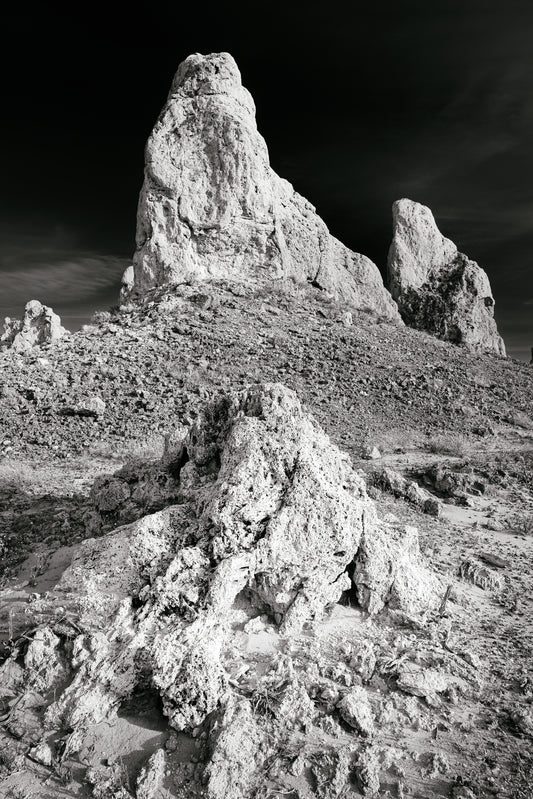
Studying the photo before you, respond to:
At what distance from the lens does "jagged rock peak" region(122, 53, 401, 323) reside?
19.5 meters

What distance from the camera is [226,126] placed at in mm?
19562

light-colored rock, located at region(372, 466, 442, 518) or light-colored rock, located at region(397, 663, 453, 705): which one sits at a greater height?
light-colored rock, located at region(372, 466, 442, 518)

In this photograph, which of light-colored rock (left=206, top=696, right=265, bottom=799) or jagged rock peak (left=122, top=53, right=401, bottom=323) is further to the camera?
jagged rock peak (left=122, top=53, right=401, bottom=323)

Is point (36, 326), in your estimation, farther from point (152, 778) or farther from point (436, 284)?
point (152, 778)

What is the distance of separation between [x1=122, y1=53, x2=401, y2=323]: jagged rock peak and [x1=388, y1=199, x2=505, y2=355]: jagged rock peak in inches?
502

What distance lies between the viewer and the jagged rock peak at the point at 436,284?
29.7 m

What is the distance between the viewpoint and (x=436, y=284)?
103ft

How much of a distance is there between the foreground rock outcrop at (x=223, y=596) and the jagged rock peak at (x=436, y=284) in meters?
27.8

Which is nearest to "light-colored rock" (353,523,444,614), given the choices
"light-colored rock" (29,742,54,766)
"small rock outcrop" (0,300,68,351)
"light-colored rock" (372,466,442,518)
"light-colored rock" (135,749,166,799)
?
"light-colored rock" (135,749,166,799)

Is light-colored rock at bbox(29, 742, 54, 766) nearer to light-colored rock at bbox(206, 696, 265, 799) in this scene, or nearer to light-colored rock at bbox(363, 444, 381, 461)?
light-colored rock at bbox(206, 696, 265, 799)

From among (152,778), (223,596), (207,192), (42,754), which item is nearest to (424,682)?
(223,596)

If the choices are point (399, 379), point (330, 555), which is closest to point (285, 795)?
point (330, 555)

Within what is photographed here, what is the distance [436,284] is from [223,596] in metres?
31.7

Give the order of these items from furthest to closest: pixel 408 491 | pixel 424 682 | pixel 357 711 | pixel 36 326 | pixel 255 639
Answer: pixel 36 326 < pixel 408 491 < pixel 255 639 < pixel 424 682 < pixel 357 711
